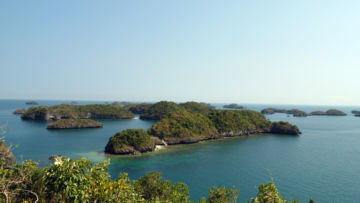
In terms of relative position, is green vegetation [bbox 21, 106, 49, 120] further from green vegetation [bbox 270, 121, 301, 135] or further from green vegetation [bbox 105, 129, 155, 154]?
green vegetation [bbox 270, 121, 301, 135]

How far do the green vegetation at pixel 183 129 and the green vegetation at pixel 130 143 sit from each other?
1135 cm

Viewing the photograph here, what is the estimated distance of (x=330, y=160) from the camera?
73.4 metres

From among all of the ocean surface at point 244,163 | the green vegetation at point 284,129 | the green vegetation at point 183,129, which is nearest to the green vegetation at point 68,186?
the ocean surface at point 244,163

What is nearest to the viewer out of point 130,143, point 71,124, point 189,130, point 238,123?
point 130,143

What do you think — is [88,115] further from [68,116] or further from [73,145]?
[73,145]

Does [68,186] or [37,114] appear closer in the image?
[68,186]

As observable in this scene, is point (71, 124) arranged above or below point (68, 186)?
below

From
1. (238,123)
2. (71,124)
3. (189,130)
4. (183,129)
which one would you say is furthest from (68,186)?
(71,124)

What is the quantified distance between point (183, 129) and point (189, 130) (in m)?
3.51

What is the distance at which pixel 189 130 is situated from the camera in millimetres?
99562

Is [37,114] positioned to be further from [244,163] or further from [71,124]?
[244,163]

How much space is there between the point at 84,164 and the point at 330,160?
8206cm

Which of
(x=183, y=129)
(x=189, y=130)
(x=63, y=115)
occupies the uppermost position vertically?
(x=183, y=129)

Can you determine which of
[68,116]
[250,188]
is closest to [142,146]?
[250,188]
